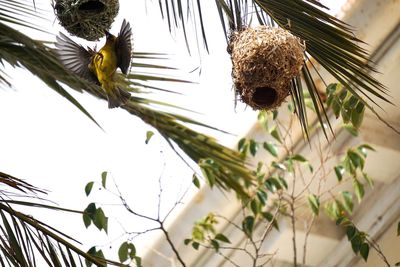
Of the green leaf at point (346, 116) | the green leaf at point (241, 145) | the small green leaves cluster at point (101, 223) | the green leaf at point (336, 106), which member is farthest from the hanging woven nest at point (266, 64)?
the green leaf at point (241, 145)

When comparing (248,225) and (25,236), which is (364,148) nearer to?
(248,225)

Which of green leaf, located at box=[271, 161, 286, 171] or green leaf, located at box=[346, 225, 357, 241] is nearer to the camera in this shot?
green leaf, located at box=[346, 225, 357, 241]

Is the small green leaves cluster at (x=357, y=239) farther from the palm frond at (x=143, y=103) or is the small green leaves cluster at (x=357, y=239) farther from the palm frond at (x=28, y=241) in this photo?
the palm frond at (x=28, y=241)

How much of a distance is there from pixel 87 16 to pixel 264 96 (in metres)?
0.43

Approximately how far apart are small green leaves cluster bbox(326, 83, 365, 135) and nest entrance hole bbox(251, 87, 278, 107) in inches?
11.7

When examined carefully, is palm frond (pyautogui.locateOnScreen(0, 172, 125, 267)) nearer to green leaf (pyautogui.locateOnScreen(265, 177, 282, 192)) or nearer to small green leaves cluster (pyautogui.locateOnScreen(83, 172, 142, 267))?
small green leaves cluster (pyautogui.locateOnScreen(83, 172, 142, 267))

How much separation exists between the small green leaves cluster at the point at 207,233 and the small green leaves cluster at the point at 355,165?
16.4 inches

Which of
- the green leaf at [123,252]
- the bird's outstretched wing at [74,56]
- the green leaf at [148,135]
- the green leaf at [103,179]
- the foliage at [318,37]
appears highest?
the foliage at [318,37]

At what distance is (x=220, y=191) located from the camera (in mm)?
4398

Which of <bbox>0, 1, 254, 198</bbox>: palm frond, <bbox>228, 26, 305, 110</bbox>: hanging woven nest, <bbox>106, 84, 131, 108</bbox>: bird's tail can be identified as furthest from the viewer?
<bbox>0, 1, 254, 198</bbox>: palm frond

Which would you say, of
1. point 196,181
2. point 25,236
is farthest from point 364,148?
point 25,236

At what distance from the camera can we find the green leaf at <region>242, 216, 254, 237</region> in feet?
13.8

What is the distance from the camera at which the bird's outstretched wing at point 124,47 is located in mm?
3133

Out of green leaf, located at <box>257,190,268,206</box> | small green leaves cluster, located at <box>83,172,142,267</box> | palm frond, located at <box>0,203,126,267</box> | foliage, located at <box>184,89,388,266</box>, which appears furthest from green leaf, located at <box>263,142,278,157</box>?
palm frond, located at <box>0,203,126,267</box>
